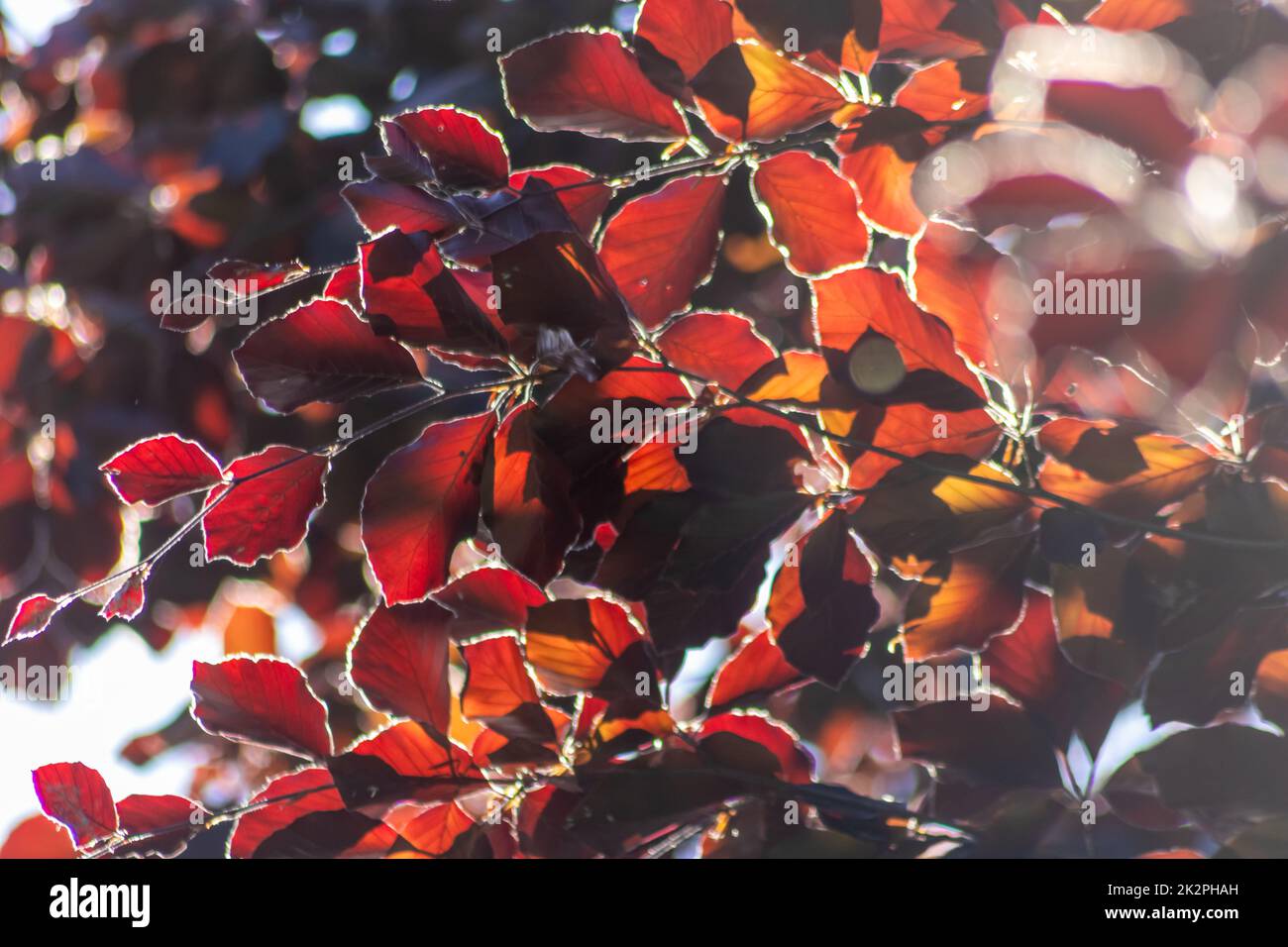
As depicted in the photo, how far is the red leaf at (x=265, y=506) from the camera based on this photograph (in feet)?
1.83

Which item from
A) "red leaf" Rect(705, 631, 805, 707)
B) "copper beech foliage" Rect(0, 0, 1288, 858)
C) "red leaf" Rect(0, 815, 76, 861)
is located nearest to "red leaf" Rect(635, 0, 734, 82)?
"copper beech foliage" Rect(0, 0, 1288, 858)

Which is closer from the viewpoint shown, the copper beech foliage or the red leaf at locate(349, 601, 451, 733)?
the copper beech foliage

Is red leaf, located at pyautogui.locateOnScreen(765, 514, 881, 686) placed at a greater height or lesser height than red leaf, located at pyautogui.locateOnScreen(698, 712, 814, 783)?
greater

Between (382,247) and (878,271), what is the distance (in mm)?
255

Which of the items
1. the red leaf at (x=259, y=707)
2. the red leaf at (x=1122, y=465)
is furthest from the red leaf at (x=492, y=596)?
the red leaf at (x=1122, y=465)

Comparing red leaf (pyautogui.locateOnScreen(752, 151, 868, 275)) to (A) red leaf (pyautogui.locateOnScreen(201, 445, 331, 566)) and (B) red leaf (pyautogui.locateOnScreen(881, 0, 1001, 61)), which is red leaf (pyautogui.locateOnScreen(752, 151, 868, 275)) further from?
(A) red leaf (pyautogui.locateOnScreen(201, 445, 331, 566))

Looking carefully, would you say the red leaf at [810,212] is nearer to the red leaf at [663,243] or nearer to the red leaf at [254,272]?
the red leaf at [663,243]

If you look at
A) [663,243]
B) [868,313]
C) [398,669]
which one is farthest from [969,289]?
[398,669]

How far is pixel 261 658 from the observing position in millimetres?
590

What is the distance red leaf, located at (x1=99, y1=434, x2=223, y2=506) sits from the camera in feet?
1.82

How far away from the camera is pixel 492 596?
60 cm

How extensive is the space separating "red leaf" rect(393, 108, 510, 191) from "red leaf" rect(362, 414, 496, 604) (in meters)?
0.14
